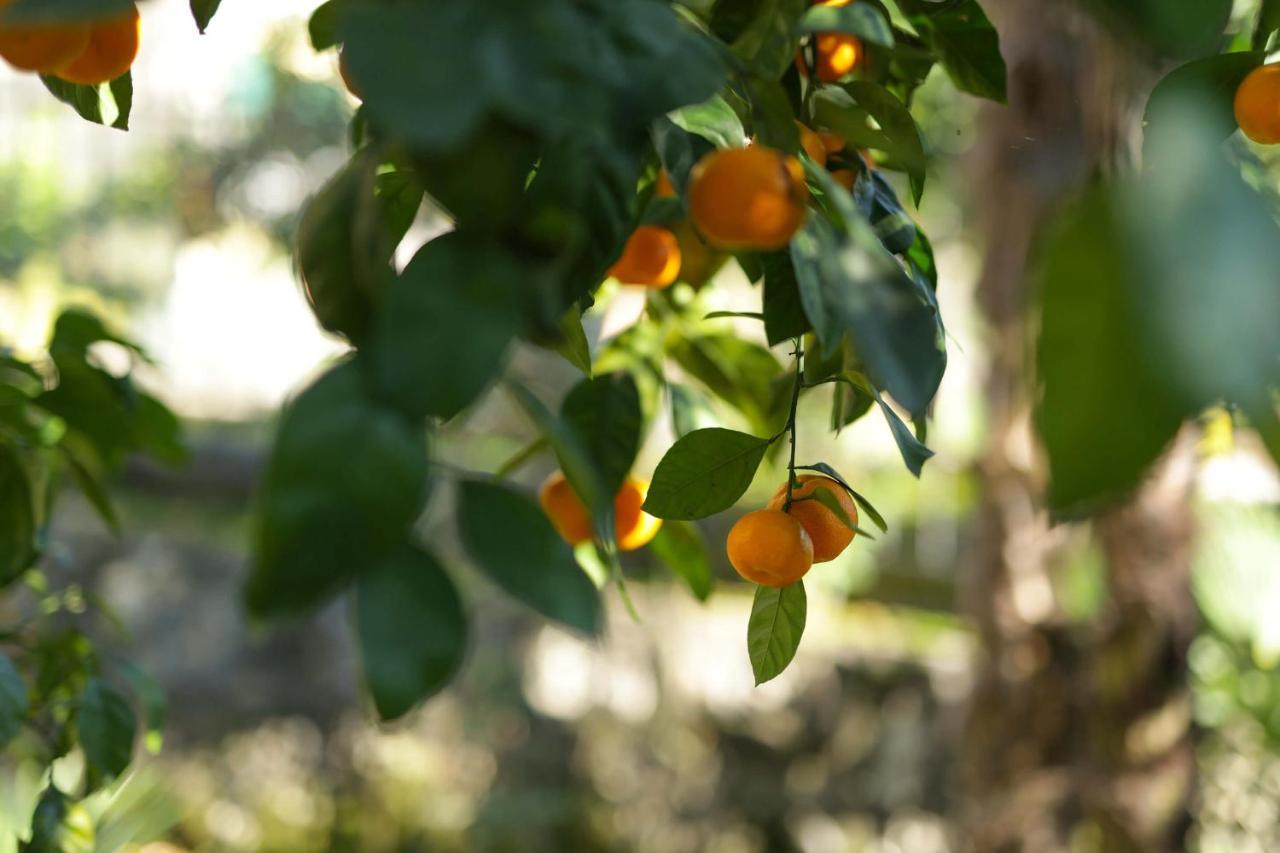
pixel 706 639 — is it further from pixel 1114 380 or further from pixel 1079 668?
pixel 1114 380

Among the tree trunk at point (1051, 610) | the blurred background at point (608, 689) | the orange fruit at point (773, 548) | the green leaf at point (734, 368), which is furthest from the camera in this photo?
the blurred background at point (608, 689)

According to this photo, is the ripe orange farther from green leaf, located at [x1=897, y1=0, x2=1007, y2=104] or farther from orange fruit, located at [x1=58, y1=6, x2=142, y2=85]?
orange fruit, located at [x1=58, y1=6, x2=142, y2=85]

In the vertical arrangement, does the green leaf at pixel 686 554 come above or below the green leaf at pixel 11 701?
above

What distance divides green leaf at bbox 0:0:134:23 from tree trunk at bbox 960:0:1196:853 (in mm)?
1415

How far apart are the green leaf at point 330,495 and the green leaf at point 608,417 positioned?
22 cm

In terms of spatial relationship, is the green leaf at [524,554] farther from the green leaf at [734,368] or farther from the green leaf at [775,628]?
the green leaf at [734,368]

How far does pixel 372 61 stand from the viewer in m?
0.20

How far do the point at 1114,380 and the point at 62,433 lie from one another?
565 mm

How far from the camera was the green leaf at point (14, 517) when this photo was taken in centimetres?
48

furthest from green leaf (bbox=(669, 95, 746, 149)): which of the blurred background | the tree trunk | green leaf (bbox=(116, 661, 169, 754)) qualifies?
the blurred background

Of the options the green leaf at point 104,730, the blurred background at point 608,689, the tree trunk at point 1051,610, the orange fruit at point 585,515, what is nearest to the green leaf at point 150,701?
the green leaf at point 104,730

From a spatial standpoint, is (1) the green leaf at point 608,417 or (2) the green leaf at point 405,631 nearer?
(2) the green leaf at point 405,631

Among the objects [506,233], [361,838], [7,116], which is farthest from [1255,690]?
[7,116]

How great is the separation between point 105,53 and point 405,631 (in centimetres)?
25
